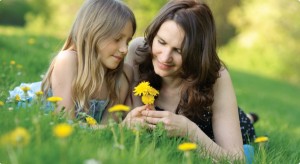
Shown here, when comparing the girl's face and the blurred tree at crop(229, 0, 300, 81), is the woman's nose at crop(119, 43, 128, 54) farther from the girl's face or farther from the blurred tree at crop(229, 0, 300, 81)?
the blurred tree at crop(229, 0, 300, 81)

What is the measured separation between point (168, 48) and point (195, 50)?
0.20 metres

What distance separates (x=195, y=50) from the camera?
9.79ft

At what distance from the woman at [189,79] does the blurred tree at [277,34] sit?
56.4ft

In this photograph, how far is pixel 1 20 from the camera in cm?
2430

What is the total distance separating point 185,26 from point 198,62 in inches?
10.8

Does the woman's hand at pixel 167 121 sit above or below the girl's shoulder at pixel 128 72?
below

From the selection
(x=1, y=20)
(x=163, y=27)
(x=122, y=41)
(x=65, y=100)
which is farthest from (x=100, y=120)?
(x=1, y=20)

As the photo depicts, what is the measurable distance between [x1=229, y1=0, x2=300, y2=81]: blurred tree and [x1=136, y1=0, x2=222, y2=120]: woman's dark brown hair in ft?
56.9

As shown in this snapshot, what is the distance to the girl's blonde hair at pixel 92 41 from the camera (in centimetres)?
312

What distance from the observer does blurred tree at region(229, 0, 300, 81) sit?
1989cm

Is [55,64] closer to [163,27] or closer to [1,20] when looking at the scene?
[163,27]

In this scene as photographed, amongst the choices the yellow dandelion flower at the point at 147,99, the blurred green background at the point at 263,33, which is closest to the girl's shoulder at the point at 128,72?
the yellow dandelion flower at the point at 147,99

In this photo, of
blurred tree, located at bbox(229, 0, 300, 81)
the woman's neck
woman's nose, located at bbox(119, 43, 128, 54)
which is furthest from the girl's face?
blurred tree, located at bbox(229, 0, 300, 81)

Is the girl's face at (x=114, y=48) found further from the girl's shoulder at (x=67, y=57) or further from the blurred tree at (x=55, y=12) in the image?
the blurred tree at (x=55, y=12)
